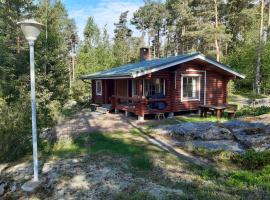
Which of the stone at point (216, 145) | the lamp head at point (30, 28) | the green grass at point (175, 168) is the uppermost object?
the lamp head at point (30, 28)

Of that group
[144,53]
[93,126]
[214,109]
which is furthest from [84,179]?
[144,53]

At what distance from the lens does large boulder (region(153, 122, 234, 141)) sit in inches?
395

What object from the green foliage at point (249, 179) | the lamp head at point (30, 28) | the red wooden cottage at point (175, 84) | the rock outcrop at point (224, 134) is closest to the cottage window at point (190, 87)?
the red wooden cottage at point (175, 84)

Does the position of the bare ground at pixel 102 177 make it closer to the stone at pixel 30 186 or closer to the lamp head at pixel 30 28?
the stone at pixel 30 186

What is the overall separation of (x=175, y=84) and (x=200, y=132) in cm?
564

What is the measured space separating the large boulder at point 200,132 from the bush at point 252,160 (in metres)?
2.11

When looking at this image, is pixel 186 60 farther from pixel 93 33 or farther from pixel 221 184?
pixel 93 33

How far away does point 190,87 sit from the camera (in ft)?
53.8

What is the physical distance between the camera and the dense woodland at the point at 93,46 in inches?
546

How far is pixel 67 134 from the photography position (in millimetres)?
11453

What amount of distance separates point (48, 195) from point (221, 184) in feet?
12.4

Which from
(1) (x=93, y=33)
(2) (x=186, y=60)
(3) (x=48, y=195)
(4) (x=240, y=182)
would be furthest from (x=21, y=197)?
(1) (x=93, y=33)

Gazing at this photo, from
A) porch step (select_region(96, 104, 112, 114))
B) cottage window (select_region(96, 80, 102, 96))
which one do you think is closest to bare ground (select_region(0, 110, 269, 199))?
porch step (select_region(96, 104, 112, 114))

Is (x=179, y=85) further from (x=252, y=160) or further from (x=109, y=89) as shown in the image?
(x=252, y=160)
